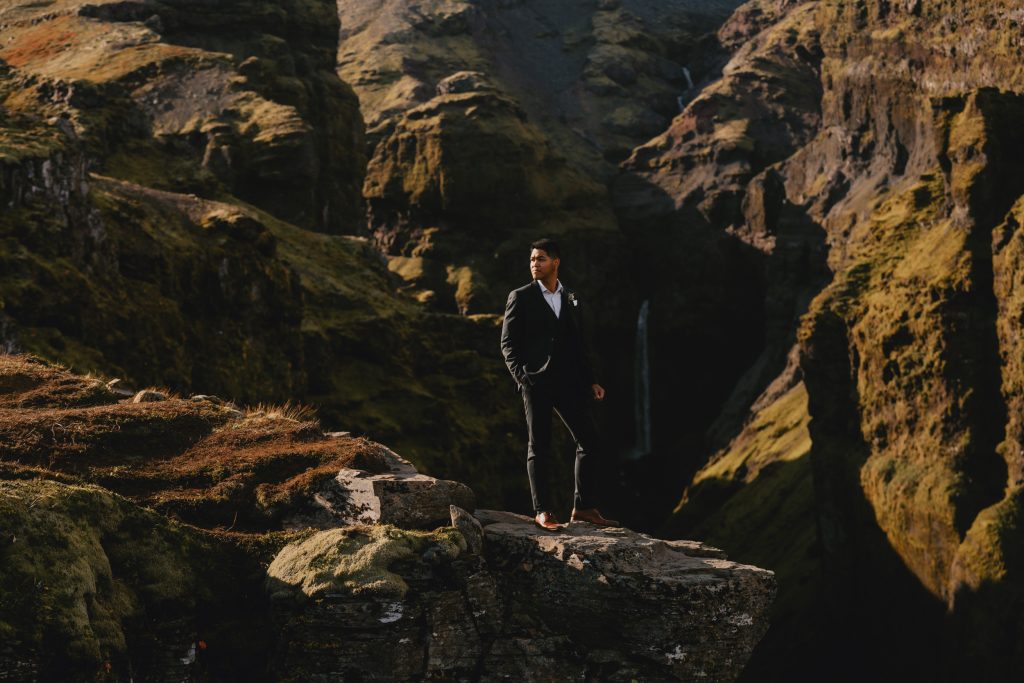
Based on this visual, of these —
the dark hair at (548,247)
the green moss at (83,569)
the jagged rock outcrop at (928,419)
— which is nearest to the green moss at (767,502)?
the jagged rock outcrop at (928,419)

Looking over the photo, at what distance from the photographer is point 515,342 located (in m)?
14.5

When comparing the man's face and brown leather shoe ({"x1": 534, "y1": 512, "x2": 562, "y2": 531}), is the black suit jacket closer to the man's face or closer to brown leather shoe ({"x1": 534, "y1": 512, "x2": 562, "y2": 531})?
the man's face

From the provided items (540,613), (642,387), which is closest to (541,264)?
(540,613)

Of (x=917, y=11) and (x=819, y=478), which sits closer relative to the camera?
(x=819, y=478)

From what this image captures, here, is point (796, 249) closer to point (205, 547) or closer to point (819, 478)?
point (819, 478)

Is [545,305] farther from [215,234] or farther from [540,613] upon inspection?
[215,234]

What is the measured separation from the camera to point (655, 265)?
149875mm

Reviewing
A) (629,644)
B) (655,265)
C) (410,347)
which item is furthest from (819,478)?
(655,265)

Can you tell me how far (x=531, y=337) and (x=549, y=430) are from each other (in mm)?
1201

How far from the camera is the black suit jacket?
14.4 m

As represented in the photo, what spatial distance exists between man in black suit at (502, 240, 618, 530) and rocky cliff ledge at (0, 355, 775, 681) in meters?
0.82

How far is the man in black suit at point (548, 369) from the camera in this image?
14.4m

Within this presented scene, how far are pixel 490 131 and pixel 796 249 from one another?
41.8 metres

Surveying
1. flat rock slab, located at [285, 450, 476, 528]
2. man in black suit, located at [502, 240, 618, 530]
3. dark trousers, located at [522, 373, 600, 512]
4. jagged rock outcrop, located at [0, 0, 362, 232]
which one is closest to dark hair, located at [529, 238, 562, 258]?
man in black suit, located at [502, 240, 618, 530]
